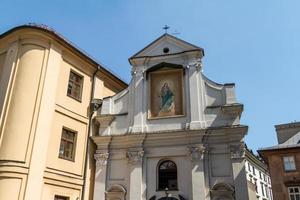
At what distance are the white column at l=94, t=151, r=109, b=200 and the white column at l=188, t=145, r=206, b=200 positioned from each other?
4576mm

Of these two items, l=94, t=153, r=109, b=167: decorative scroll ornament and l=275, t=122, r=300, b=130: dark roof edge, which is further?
l=275, t=122, r=300, b=130: dark roof edge

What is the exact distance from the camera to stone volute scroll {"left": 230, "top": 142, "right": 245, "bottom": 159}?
583 inches

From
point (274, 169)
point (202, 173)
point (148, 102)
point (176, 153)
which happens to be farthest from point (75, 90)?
point (274, 169)

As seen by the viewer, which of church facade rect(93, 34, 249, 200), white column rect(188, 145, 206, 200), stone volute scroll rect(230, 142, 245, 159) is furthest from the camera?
church facade rect(93, 34, 249, 200)

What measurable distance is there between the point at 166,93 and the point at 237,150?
16.5ft

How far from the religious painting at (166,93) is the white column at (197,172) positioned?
7.55ft

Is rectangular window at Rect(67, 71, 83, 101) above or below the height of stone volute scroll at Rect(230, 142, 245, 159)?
above

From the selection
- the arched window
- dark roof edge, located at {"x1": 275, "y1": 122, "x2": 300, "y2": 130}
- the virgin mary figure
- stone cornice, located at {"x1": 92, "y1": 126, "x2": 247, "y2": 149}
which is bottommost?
the arched window

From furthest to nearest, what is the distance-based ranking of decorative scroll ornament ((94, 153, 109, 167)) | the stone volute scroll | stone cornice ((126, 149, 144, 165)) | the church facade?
decorative scroll ornament ((94, 153, 109, 167)) < stone cornice ((126, 149, 144, 165)) < the church facade < the stone volute scroll

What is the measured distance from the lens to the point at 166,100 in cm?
1723

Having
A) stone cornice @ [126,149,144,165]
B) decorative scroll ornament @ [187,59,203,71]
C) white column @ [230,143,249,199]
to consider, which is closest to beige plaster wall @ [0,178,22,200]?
stone cornice @ [126,149,144,165]

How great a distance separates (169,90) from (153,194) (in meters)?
5.75

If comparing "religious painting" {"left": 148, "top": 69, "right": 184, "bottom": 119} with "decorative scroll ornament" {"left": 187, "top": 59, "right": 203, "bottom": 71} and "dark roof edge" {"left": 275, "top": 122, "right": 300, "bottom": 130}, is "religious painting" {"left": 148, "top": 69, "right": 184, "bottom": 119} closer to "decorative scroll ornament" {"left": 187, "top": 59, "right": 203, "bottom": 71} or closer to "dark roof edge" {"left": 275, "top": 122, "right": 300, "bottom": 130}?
"decorative scroll ornament" {"left": 187, "top": 59, "right": 203, "bottom": 71}

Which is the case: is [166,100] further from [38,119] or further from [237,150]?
[38,119]
